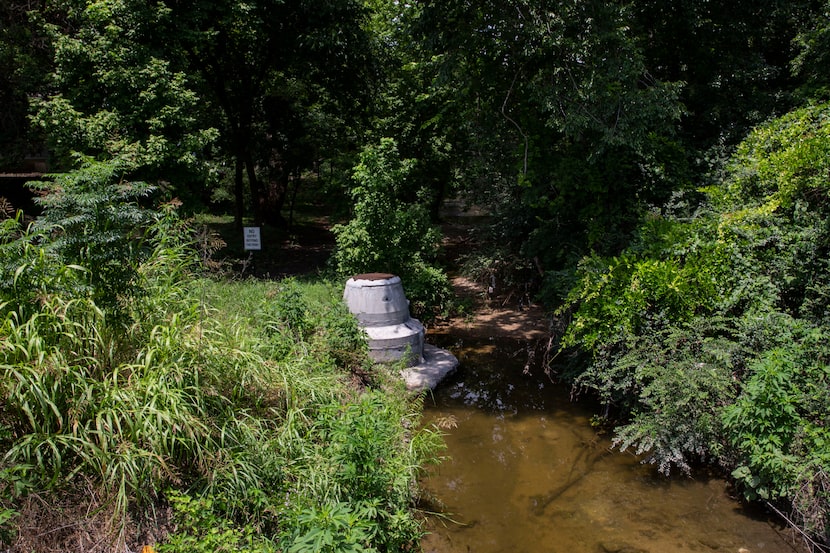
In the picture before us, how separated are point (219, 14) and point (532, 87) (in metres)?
6.44

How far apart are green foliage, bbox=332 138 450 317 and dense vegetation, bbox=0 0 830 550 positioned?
50mm

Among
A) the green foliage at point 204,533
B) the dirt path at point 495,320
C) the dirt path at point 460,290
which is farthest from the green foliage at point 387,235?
the green foliage at point 204,533

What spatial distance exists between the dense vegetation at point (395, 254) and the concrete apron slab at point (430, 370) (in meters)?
1.10

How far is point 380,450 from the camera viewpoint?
357cm

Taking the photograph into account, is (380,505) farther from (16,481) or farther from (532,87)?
(532,87)

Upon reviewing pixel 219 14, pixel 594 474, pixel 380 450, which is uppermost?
pixel 219 14

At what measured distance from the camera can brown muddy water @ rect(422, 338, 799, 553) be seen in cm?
419

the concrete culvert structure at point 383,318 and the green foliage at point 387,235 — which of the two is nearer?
the concrete culvert structure at point 383,318

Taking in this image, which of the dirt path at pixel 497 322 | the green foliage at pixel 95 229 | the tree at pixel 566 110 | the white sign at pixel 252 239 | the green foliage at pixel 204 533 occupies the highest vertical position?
the tree at pixel 566 110

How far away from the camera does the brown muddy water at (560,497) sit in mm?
4188

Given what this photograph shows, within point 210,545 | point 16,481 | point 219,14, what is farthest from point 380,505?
point 219,14

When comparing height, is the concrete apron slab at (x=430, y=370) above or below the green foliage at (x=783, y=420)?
below

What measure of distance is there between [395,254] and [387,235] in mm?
324

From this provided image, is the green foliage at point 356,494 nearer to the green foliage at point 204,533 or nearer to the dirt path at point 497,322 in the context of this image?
the green foliage at point 204,533
